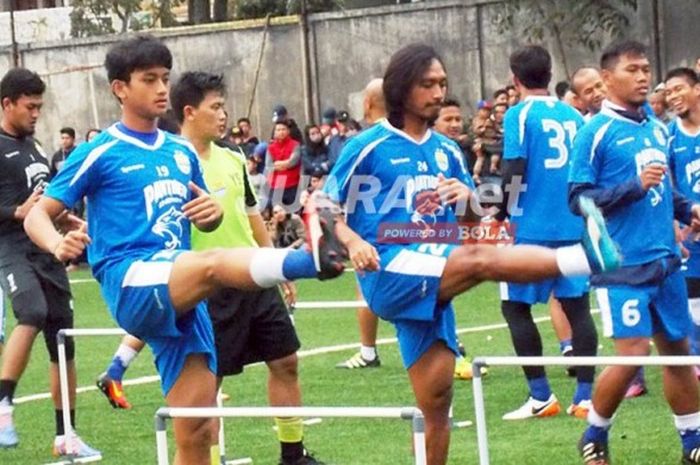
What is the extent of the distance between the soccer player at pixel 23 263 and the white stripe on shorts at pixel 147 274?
3296 millimetres

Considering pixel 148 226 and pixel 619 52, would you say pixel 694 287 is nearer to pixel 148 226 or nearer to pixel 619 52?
pixel 619 52

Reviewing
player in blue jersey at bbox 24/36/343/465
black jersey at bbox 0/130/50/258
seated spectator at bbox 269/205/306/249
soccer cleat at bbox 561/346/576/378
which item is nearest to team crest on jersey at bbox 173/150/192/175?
player in blue jersey at bbox 24/36/343/465

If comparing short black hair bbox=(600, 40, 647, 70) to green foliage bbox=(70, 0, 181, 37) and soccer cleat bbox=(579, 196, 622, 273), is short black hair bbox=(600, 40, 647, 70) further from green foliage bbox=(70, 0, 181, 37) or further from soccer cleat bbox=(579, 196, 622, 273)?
green foliage bbox=(70, 0, 181, 37)

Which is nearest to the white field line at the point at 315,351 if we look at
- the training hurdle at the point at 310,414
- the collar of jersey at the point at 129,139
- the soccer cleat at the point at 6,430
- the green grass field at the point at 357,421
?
the green grass field at the point at 357,421

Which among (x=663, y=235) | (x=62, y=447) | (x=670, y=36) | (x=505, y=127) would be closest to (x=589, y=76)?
(x=505, y=127)

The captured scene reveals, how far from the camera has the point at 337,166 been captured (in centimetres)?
793

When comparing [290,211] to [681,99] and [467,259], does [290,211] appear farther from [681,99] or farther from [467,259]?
[467,259]

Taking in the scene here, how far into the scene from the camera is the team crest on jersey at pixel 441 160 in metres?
8.03

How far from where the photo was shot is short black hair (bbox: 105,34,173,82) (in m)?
7.79

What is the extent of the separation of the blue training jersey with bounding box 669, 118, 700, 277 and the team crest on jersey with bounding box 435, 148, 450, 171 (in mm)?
3428

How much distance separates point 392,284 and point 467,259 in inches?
18.4

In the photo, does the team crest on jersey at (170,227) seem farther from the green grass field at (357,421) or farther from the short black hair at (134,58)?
the green grass field at (357,421)

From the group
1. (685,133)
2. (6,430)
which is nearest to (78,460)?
(6,430)

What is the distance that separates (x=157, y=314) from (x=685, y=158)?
4.83 metres
